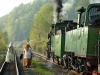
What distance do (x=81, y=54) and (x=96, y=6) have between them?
2299 mm

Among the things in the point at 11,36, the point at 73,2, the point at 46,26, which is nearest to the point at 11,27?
the point at 11,36

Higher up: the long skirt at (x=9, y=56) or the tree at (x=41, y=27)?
the tree at (x=41, y=27)

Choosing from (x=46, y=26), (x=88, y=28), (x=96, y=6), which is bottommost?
(x=88, y=28)

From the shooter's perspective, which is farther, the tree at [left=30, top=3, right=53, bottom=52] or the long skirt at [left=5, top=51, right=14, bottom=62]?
the tree at [left=30, top=3, right=53, bottom=52]

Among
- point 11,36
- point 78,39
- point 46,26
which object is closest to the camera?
point 78,39

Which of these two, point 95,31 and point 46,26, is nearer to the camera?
point 95,31

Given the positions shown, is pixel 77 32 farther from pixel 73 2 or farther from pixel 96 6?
pixel 73 2

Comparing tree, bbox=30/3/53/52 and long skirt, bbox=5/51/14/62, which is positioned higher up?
tree, bbox=30/3/53/52

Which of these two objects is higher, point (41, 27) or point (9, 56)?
point (41, 27)

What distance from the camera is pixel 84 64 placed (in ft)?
39.5

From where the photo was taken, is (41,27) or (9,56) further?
(41,27)

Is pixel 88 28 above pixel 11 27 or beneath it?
beneath

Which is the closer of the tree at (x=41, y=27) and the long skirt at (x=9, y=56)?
the long skirt at (x=9, y=56)

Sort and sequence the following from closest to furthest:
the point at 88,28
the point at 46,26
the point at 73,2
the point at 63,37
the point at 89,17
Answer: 1. the point at 88,28
2. the point at 89,17
3. the point at 63,37
4. the point at 46,26
5. the point at 73,2
